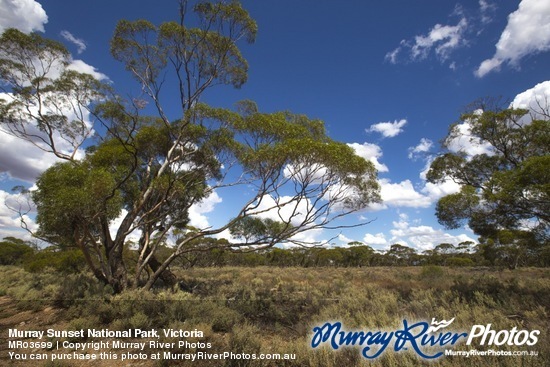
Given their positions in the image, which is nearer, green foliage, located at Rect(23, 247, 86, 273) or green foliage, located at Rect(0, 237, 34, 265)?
green foliage, located at Rect(23, 247, 86, 273)

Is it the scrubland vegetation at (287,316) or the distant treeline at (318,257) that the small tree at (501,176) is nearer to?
the scrubland vegetation at (287,316)

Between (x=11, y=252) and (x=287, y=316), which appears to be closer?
(x=287, y=316)

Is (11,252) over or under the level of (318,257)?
over

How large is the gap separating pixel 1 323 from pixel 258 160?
1105 cm

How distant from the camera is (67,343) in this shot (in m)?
7.34

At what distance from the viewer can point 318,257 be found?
62.3 metres

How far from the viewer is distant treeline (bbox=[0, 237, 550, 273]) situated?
2383cm

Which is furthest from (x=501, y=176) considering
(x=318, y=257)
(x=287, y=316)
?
(x=318, y=257)

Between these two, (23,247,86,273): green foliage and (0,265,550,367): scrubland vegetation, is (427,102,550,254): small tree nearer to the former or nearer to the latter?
(0,265,550,367): scrubland vegetation

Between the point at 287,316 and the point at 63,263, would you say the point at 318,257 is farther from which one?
the point at 287,316

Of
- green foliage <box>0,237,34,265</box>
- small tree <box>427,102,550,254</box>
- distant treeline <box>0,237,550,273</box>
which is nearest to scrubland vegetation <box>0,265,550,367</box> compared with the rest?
small tree <box>427,102,550,254</box>

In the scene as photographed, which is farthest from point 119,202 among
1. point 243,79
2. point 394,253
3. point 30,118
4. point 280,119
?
point 394,253

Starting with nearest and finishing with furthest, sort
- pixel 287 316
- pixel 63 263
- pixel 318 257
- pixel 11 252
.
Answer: pixel 287 316 < pixel 63 263 < pixel 11 252 < pixel 318 257

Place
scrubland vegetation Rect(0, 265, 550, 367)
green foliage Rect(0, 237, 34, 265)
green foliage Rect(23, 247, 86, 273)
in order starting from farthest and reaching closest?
green foliage Rect(0, 237, 34, 265)
green foliage Rect(23, 247, 86, 273)
scrubland vegetation Rect(0, 265, 550, 367)
